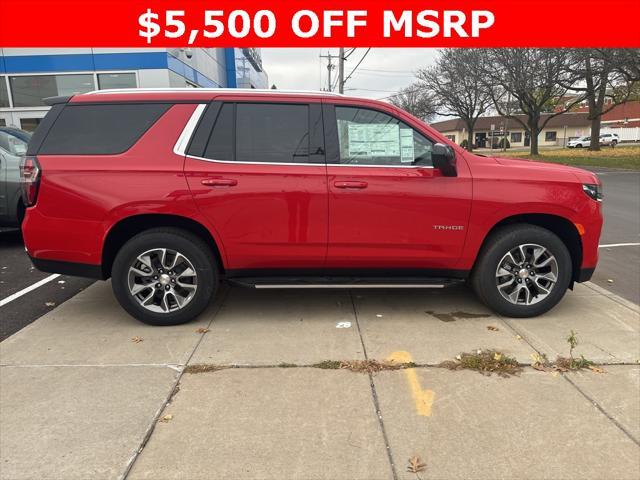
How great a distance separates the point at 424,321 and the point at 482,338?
1.79ft

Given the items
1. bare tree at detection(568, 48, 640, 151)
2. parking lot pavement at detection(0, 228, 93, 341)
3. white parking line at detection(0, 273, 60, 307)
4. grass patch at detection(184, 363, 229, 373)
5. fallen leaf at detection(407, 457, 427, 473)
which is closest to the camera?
fallen leaf at detection(407, 457, 427, 473)

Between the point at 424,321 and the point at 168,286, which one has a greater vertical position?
the point at 168,286

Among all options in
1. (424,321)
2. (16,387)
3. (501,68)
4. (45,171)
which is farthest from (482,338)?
(501,68)

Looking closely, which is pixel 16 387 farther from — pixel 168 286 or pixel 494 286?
pixel 494 286

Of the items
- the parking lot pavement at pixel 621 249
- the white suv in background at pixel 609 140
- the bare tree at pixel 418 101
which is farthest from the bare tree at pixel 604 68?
the white suv in background at pixel 609 140

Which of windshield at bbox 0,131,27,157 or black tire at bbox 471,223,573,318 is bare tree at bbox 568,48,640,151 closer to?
black tire at bbox 471,223,573,318

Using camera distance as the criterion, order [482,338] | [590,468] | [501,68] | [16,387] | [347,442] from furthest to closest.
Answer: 1. [501,68]
2. [482,338]
3. [16,387]
4. [347,442]
5. [590,468]

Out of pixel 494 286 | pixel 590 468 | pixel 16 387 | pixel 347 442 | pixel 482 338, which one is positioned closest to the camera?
pixel 590 468

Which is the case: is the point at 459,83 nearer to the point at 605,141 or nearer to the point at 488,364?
the point at 605,141

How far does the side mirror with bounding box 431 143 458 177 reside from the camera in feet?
13.0

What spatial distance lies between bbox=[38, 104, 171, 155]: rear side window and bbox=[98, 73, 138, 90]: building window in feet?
52.6

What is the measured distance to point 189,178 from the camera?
13.0 ft

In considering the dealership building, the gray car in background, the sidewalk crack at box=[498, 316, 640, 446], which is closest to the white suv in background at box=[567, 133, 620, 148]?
the dealership building

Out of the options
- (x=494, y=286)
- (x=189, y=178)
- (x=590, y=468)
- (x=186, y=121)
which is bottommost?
(x=590, y=468)
